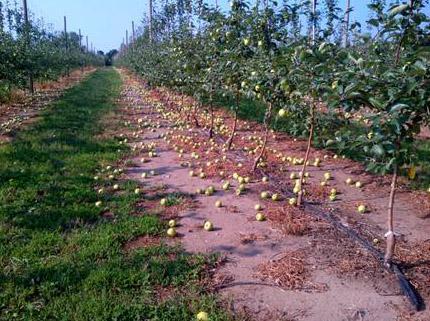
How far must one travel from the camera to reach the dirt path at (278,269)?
3.26m

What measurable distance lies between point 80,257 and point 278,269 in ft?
5.86

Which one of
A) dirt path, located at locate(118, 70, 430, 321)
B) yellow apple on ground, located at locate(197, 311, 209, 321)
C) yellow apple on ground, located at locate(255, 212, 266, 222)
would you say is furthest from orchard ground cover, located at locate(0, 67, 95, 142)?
yellow apple on ground, located at locate(197, 311, 209, 321)

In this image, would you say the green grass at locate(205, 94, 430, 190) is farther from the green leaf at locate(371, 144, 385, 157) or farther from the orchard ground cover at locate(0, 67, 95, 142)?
the orchard ground cover at locate(0, 67, 95, 142)

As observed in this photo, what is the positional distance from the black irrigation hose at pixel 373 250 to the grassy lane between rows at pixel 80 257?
1432 mm

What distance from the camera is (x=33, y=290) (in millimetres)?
3461

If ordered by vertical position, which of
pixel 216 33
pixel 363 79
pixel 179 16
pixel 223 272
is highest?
pixel 179 16

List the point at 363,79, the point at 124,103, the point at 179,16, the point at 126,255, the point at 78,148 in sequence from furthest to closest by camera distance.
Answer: the point at 179,16 → the point at 124,103 → the point at 78,148 → the point at 126,255 → the point at 363,79

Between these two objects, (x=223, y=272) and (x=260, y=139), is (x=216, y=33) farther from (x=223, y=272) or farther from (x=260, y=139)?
(x=223, y=272)

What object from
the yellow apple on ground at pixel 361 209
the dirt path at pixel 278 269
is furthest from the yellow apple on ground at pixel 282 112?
the yellow apple on ground at pixel 361 209

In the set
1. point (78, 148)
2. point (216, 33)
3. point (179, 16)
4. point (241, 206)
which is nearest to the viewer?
point (241, 206)

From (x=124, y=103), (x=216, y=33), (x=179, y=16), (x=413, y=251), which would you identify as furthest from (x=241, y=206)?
(x=179, y=16)

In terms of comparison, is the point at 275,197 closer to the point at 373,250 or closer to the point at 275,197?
the point at 275,197

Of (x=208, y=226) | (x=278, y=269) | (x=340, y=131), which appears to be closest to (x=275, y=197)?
(x=208, y=226)

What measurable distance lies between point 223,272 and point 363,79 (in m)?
1.94
